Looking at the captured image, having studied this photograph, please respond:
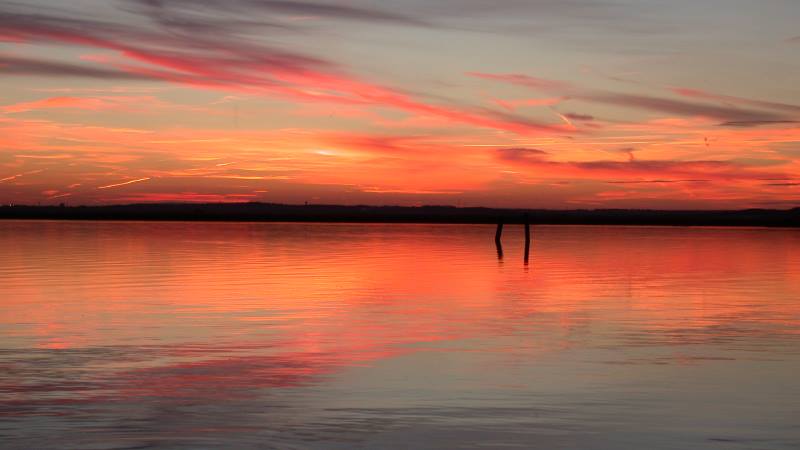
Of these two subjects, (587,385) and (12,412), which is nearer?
(12,412)

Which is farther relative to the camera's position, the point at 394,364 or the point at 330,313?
the point at 330,313

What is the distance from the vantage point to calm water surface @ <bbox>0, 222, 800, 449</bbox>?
1223 cm

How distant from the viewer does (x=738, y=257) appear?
61.2 metres

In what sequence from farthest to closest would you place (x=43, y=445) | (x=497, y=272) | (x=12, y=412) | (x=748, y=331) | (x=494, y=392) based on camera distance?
(x=497, y=272) < (x=748, y=331) < (x=494, y=392) < (x=12, y=412) < (x=43, y=445)

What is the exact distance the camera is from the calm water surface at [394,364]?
40.1 feet

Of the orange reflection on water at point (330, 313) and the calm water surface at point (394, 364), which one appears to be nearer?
the calm water surface at point (394, 364)

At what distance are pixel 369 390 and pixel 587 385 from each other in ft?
12.0

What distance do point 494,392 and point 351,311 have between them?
12.1m

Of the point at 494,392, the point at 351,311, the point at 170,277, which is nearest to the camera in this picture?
the point at 494,392

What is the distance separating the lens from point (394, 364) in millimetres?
17641

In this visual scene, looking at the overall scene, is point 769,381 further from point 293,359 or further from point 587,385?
point 293,359

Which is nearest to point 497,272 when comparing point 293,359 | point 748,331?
point 748,331

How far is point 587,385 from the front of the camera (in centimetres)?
1570

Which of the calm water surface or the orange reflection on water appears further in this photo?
the orange reflection on water
